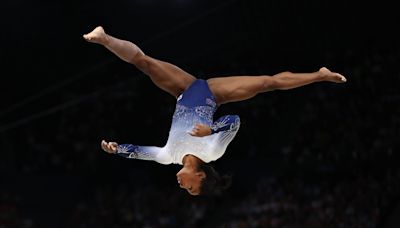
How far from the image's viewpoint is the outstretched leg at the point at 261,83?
5676 millimetres

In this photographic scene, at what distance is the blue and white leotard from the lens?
214 inches

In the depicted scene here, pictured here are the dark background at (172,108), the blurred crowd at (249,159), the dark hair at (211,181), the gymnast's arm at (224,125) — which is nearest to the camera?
the gymnast's arm at (224,125)

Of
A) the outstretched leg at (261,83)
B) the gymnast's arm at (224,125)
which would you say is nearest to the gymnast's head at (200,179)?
the gymnast's arm at (224,125)

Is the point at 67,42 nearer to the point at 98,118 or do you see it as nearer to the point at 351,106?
the point at 98,118

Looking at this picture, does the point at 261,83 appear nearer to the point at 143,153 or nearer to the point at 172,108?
the point at 143,153

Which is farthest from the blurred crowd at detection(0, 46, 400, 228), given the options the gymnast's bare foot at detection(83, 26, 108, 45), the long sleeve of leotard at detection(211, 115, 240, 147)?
the gymnast's bare foot at detection(83, 26, 108, 45)

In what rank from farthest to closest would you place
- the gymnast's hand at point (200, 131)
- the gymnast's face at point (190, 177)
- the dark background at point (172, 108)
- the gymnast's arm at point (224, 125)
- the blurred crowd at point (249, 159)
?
the dark background at point (172, 108), the blurred crowd at point (249, 159), the gymnast's face at point (190, 177), the gymnast's arm at point (224, 125), the gymnast's hand at point (200, 131)

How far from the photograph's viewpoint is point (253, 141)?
42.8 feet

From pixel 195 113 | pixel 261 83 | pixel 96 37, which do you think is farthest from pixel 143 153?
pixel 261 83

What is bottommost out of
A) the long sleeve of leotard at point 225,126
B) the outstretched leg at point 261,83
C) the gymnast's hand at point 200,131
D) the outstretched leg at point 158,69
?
the gymnast's hand at point 200,131

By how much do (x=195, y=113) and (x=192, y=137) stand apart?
11.0 inches

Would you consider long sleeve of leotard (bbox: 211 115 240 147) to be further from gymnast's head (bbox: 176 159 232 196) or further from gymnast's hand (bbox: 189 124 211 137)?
gymnast's head (bbox: 176 159 232 196)

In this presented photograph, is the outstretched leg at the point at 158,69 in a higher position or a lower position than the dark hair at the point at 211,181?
higher

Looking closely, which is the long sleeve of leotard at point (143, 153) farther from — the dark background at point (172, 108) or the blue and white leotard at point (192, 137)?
the dark background at point (172, 108)
